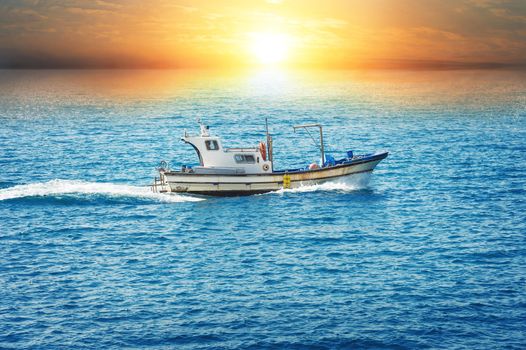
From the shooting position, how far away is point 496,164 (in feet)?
289

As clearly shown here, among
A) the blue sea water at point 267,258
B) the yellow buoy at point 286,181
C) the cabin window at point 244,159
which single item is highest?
the cabin window at point 244,159

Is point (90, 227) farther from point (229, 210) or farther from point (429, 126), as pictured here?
point (429, 126)

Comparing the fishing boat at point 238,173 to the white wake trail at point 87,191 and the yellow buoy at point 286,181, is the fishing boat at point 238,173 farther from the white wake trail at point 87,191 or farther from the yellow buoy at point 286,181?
the white wake trail at point 87,191

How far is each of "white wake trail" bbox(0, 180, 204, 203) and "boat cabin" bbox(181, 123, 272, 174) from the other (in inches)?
158

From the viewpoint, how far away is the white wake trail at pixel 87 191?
6956cm

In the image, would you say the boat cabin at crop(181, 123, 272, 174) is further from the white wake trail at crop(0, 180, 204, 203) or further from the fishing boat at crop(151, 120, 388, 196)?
the white wake trail at crop(0, 180, 204, 203)

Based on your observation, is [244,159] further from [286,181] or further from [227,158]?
[286,181]

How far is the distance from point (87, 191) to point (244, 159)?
670 inches

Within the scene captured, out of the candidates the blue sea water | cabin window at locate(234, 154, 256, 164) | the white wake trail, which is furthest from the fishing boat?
the blue sea water

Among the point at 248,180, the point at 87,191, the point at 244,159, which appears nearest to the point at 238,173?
the point at 248,180

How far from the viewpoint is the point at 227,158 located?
70500mm

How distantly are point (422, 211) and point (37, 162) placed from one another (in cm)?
5318

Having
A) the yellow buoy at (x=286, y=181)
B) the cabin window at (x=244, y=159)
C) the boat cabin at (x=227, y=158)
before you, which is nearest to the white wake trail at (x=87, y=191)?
the boat cabin at (x=227, y=158)

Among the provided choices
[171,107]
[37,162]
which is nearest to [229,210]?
[37,162]
